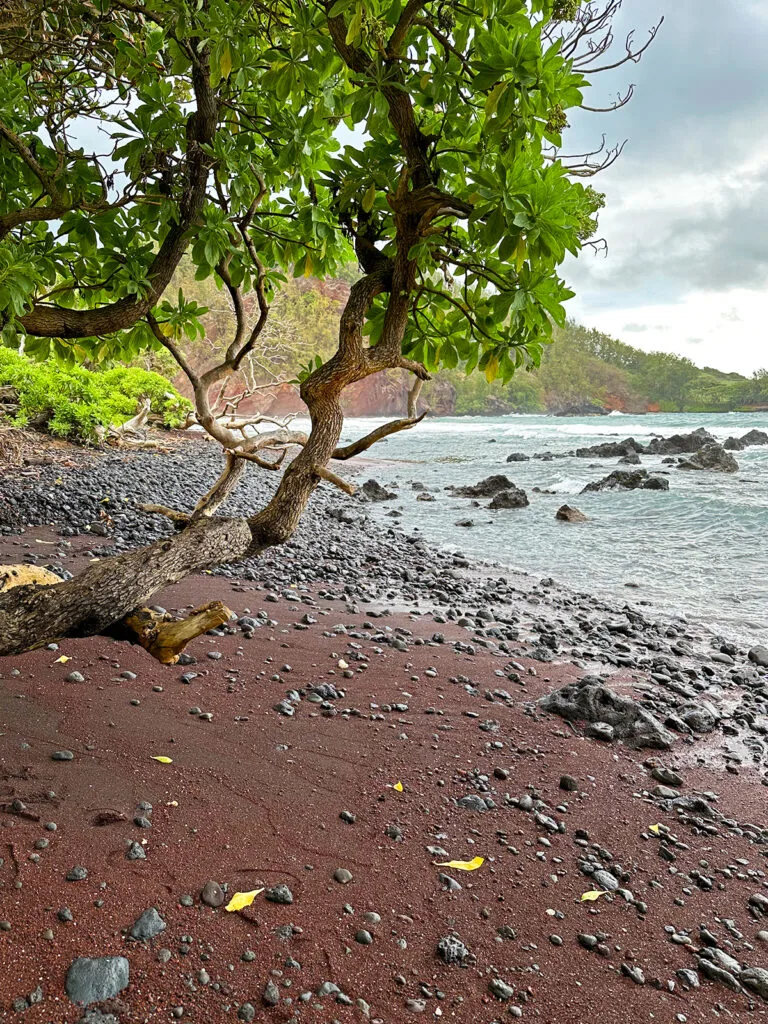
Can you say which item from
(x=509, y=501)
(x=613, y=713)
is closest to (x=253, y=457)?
(x=613, y=713)

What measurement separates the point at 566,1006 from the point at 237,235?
407 cm

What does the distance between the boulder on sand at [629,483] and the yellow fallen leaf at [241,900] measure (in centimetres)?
1762

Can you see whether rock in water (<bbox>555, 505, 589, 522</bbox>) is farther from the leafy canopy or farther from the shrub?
the leafy canopy

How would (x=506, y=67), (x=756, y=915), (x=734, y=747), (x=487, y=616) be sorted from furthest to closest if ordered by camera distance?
1. (x=487, y=616)
2. (x=734, y=747)
3. (x=756, y=915)
4. (x=506, y=67)

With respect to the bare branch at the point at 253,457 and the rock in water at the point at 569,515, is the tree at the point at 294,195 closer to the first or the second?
Result: the bare branch at the point at 253,457

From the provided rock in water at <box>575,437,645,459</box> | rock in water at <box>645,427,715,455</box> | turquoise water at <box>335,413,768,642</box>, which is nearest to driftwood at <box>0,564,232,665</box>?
turquoise water at <box>335,413,768,642</box>

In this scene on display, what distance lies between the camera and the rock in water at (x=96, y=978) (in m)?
1.94

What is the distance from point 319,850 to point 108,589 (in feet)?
5.11

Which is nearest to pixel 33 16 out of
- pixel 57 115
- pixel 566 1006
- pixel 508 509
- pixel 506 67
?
pixel 57 115

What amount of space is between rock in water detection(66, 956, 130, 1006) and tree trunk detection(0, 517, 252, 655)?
131 cm

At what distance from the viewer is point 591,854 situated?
3.16m

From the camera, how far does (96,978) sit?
200cm

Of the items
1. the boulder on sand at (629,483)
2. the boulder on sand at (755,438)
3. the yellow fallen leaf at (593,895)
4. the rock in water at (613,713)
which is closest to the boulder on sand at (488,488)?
the boulder on sand at (629,483)

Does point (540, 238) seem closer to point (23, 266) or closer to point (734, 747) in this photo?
point (23, 266)
